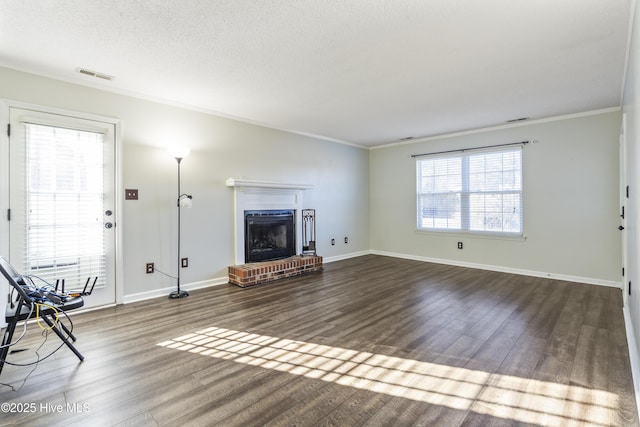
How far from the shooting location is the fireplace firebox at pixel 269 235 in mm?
4746

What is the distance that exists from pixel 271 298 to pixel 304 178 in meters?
2.54

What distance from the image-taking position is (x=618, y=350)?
2338 millimetres

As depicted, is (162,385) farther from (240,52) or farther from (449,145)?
(449,145)

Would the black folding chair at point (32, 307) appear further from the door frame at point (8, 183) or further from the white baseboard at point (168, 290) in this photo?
the white baseboard at point (168, 290)

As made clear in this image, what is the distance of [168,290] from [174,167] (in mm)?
1568

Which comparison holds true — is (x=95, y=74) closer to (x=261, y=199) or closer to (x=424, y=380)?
(x=261, y=199)

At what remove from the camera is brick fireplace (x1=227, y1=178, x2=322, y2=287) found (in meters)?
4.48

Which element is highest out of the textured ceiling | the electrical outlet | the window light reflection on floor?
the textured ceiling

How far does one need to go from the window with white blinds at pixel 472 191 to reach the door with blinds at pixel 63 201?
16.9 feet

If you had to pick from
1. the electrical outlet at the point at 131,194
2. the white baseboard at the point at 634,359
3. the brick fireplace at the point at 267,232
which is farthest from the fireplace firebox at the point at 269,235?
the white baseboard at the point at 634,359

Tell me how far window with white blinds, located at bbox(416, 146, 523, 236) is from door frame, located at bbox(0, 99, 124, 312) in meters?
5.02

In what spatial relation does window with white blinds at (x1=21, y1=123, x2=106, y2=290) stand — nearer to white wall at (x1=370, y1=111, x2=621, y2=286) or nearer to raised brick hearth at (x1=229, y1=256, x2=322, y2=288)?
raised brick hearth at (x1=229, y1=256, x2=322, y2=288)

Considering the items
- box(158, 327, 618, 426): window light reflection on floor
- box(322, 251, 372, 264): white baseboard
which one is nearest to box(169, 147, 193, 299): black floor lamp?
box(158, 327, 618, 426): window light reflection on floor

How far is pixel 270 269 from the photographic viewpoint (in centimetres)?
456
